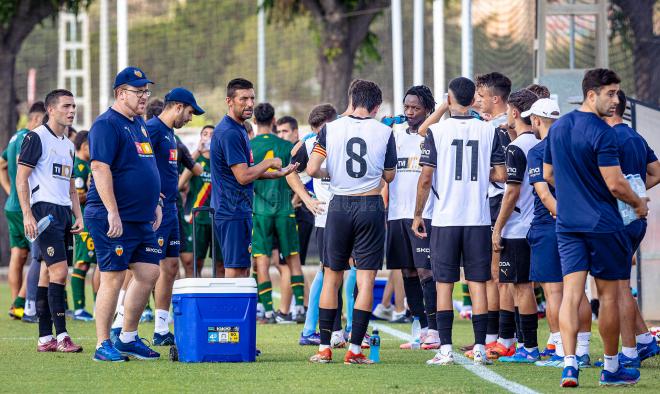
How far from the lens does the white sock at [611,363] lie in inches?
351

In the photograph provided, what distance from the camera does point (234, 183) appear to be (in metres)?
11.0

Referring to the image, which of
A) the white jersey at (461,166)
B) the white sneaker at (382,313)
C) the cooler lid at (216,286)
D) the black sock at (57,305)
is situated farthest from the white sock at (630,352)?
the white sneaker at (382,313)

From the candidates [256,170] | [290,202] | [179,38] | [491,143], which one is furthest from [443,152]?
[179,38]

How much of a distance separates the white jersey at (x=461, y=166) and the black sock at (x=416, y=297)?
1998 mm

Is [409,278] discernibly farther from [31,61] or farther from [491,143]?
[31,61]

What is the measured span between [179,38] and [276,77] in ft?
32.7

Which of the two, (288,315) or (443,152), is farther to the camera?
(288,315)

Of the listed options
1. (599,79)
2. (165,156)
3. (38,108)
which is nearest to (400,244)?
(165,156)

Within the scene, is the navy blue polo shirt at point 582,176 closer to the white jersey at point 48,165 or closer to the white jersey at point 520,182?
the white jersey at point 520,182

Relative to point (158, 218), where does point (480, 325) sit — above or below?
below

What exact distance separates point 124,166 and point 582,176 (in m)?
3.71

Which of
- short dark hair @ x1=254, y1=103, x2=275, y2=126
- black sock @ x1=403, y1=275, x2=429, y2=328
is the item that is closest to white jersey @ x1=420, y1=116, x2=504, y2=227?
black sock @ x1=403, y1=275, x2=429, y2=328

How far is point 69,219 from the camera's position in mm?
12484

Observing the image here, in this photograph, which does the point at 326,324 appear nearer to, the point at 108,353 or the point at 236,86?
the point at 108,353
